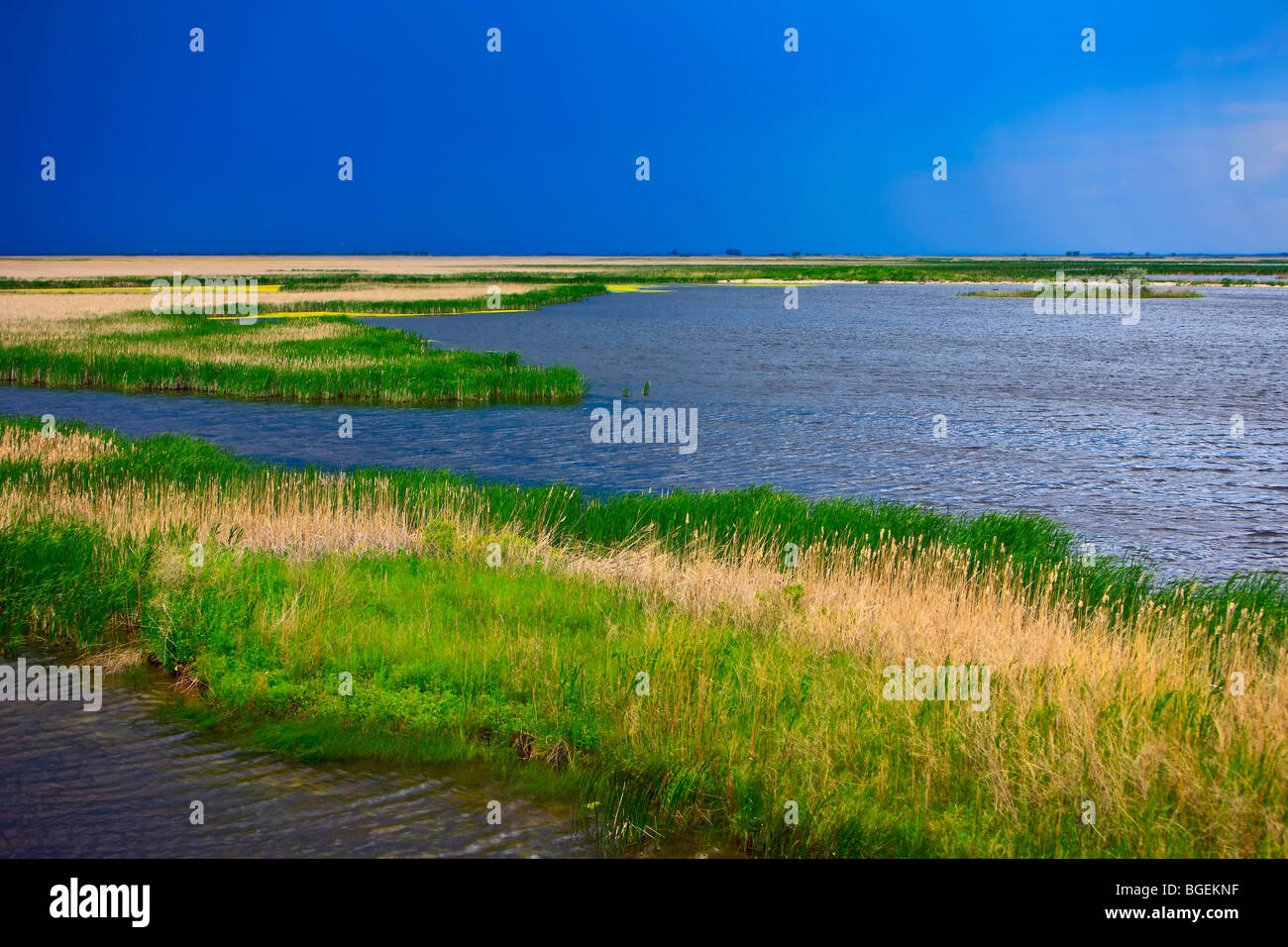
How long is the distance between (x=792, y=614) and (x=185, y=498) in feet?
33.9

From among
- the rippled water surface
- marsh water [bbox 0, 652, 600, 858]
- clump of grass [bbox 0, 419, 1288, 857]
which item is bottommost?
marsh water [bbox 0, 652, 600, 858]

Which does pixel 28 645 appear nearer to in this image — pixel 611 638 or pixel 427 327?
pixel 611 638

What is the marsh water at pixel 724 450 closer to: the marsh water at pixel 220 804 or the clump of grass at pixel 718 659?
the marsh water at pixel 220 804

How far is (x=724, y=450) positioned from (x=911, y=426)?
24.3 feet

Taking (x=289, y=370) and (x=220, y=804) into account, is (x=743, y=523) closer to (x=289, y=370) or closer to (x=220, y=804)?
(x=220, y=804)

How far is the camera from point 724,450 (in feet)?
83.4

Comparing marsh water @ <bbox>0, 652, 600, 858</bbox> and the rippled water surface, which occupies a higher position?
the rippled water surface

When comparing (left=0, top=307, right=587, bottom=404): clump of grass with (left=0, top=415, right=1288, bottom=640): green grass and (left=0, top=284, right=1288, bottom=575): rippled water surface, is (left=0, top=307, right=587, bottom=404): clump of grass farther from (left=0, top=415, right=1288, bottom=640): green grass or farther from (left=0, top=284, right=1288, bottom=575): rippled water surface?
(left=0, top=415, right=1288, bottom=640): green grass

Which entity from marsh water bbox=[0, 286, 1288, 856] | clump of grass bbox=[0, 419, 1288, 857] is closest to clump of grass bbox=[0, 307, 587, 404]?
marsh water bbox=[0, 286, 1288, 856]

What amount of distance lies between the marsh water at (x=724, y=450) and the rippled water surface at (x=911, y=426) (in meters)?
0.13

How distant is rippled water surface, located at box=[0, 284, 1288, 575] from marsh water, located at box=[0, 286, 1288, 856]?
0.42ft

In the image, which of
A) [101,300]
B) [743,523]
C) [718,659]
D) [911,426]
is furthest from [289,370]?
[101,300]

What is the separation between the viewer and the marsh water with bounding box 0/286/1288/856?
763 cm

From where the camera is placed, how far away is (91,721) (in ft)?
30.2
